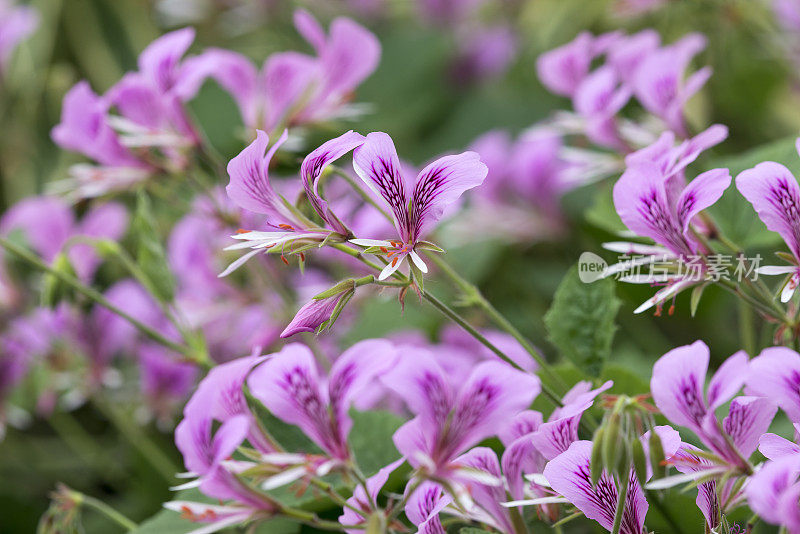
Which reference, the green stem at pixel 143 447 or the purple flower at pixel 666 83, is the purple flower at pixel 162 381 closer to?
the green stem at pixel 143 447

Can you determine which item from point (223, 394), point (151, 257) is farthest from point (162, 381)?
point (223, 394)

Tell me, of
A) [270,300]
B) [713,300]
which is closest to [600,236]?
[713,300]

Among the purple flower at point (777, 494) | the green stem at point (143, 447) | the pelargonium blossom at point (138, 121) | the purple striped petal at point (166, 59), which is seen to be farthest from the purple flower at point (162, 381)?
the purple flower at point (777, 494)

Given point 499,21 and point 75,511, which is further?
point 499,21

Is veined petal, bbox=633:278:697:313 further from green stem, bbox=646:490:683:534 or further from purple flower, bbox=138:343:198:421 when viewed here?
purple flower, bbox=138:343:198:421

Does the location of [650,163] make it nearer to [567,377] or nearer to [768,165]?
[768,165]
